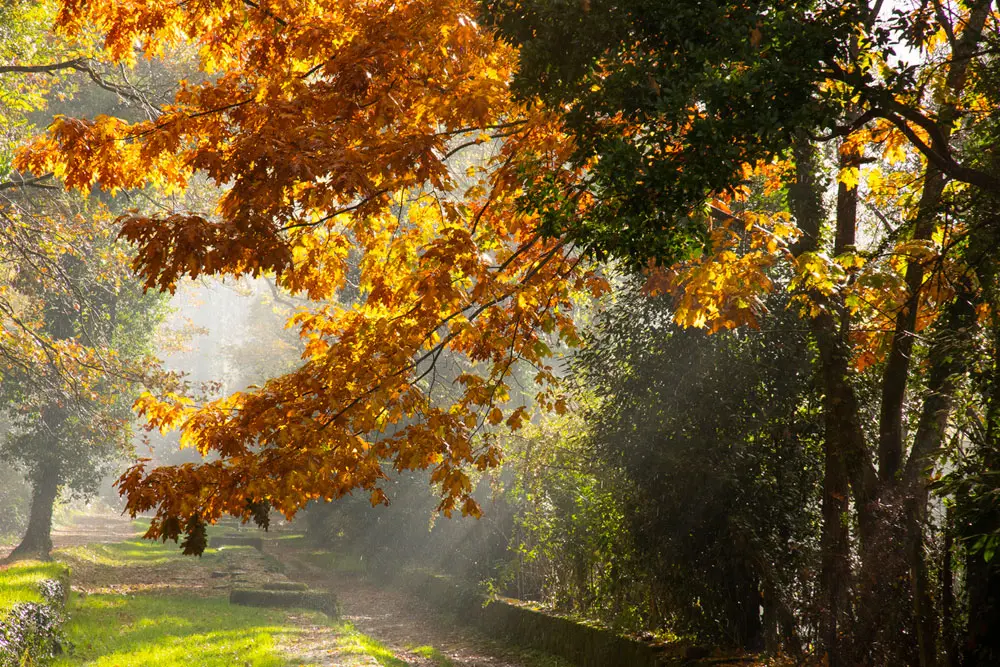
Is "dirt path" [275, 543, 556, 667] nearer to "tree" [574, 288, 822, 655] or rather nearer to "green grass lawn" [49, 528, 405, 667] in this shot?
"green grass lawn" [49, 528, 405, 667]

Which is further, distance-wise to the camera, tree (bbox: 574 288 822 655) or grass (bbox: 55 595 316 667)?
grass (bbox: 55 595 316 667)

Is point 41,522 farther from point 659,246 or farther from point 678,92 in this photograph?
point 678,92

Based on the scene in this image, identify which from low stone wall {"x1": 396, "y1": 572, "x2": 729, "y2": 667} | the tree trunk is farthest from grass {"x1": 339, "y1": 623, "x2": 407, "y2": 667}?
the tree trunk

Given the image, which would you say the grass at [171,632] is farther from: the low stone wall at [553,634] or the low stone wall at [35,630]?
the low stone wall at [553,634]

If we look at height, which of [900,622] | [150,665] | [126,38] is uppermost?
[126,38]

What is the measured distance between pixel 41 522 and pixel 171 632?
11269mm

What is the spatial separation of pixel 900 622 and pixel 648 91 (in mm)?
4826

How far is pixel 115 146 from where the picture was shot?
22.8 feet

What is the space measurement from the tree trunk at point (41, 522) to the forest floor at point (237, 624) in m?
0.56

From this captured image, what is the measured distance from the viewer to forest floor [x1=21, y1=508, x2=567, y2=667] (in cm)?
1146

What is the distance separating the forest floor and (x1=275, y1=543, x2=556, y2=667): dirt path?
0.08 feet

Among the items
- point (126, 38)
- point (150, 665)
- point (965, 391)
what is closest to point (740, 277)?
point (965, 391)

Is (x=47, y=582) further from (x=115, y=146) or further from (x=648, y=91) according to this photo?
(x=648, y=91)

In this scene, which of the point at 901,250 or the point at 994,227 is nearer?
Answer: the point at 994,227
